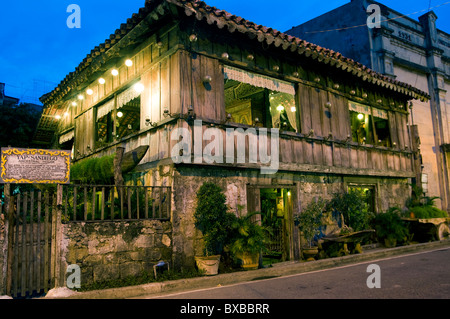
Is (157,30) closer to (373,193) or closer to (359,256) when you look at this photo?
(359,256)

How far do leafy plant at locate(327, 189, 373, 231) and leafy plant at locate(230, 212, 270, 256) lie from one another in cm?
423

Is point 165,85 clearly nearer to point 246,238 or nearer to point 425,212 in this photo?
point 246,238

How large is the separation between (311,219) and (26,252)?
7.63 meters

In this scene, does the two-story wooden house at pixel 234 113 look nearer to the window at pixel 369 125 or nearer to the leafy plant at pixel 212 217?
the window at pixel 369 125

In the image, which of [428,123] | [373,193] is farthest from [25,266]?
[428,123]

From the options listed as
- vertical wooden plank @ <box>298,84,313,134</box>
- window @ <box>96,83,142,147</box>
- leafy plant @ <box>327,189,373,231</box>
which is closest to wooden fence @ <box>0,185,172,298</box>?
window @ <box>96,83,142,147</box>

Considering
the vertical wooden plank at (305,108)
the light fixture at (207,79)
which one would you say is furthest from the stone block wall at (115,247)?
the vertical wooden plank at (305,108)

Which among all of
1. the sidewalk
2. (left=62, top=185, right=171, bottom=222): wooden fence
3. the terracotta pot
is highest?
(left=62, top=185, right=171, bottom=222): wooden fence

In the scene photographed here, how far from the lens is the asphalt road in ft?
18.2

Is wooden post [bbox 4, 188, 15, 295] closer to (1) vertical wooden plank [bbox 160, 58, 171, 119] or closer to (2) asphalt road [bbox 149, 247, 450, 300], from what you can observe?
(2) asphalt road [bbox 149, 247, 450, 300]

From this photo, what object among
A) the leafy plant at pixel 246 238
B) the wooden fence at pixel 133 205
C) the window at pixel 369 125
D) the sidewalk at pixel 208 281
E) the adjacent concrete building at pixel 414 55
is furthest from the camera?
the adjacent concrete building at pixel 414 55

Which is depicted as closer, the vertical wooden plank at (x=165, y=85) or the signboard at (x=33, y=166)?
the signboard at (x=33, y=166)

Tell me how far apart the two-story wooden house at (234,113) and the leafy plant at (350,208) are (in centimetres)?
49

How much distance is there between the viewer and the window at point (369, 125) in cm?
1384
